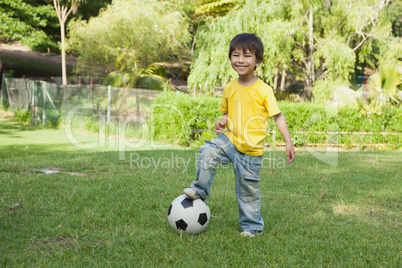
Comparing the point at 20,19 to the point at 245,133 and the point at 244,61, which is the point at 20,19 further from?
the point at 245,133

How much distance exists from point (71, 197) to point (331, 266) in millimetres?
Result: 3227

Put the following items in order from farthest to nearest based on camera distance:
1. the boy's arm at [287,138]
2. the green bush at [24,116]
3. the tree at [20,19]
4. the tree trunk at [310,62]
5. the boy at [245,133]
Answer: the tree at [20,19] < the green bush at [24,116] < the tree trunk at [310,62] < the boy at [245,133] < the boy's arm at [287,138]

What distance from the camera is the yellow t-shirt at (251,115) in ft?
12.5

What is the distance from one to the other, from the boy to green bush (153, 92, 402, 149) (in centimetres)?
759

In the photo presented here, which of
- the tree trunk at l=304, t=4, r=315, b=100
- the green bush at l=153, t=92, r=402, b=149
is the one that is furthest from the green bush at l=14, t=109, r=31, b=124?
the tree trunk at l=304, t=4, r=315, b=100

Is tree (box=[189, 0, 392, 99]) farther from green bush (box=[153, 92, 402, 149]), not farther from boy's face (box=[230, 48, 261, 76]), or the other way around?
boy's face (box=[230, 48, 261, 76])

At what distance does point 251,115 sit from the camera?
3854 mm

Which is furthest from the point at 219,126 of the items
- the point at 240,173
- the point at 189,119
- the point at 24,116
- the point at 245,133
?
the point at 24,116

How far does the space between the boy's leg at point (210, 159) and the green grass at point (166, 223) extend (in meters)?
0.50

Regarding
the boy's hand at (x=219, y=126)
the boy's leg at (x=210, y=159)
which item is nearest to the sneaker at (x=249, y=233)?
the boy's leg at (x=210, y=159)

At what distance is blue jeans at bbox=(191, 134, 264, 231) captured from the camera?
12.8 ft

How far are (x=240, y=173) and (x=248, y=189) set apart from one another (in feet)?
0.61

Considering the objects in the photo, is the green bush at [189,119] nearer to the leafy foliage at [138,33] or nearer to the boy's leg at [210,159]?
the boy's leg at [210,159]

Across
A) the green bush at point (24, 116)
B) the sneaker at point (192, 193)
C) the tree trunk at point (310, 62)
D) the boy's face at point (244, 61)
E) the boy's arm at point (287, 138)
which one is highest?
the tree trunk at point (310, 62)
